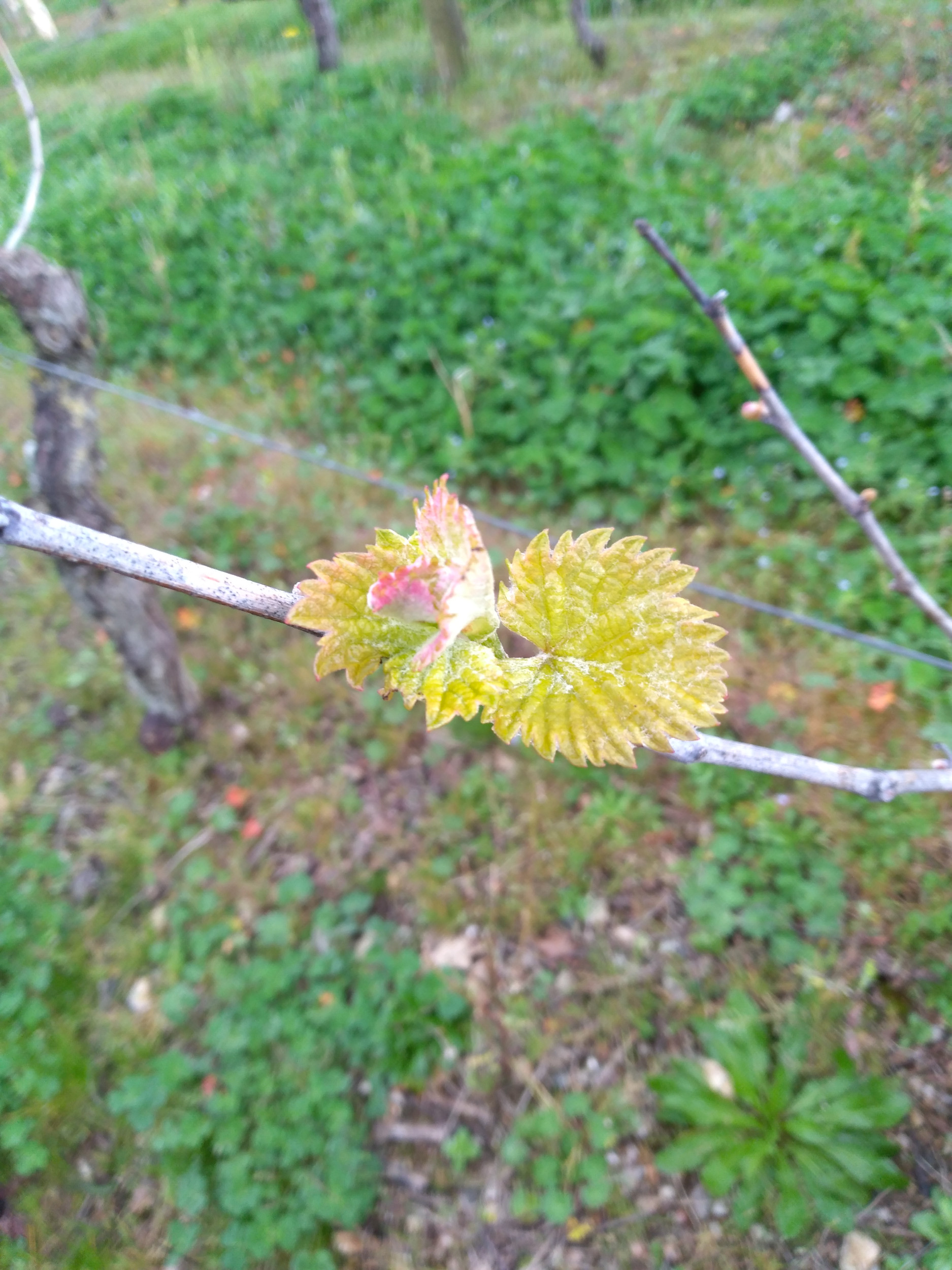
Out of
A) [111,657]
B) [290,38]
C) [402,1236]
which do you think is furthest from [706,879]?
[290,38]

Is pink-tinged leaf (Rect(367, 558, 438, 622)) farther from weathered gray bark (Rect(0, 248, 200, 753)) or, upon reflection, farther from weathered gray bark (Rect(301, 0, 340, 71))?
weathered gray bark (Rect(301, 0, 340, 71))

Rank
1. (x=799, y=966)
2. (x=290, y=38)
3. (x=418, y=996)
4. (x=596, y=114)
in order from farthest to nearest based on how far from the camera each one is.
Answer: (x=290, y=38) < (x=596, y=114) < (x=418, y=996) < (x=799, y=966)

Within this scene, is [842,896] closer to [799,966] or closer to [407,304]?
[799,966]

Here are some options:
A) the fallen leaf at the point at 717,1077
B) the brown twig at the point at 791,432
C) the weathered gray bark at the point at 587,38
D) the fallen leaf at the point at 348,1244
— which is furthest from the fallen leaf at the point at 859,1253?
the weathered gray bark at the point at 587,38

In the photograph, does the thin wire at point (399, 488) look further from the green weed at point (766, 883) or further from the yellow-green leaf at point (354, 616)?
the yellow-green leaf at point (354, 616)

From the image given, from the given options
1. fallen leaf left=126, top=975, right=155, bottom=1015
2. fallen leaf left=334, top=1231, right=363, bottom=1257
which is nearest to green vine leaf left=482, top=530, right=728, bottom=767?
fallen leaf left=334, top=1231, right=363, bottom=1257

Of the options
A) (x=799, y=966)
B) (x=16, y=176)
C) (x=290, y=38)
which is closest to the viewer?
(x=799, y=966)

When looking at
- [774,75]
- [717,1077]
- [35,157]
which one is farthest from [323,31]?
[717,1077]
